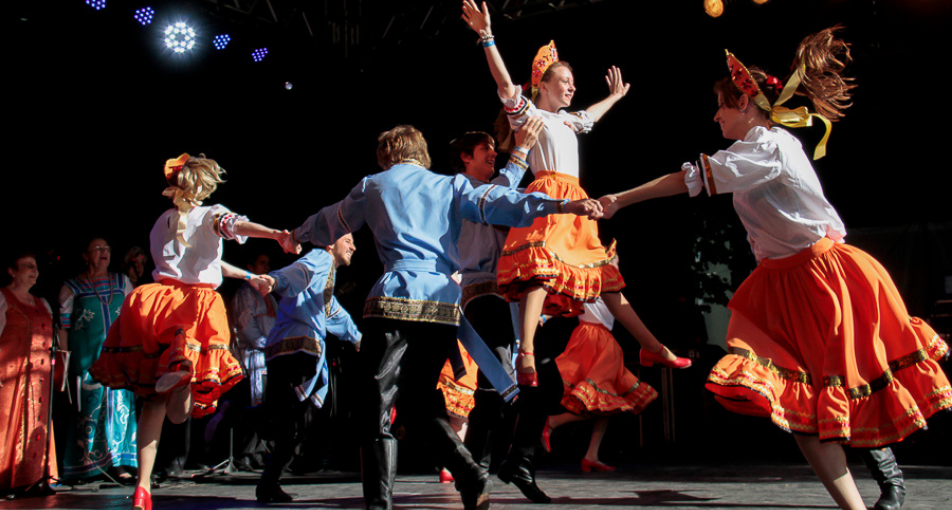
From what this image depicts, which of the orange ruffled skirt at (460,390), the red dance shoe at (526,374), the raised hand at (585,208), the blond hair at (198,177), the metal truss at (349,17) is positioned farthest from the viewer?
the metal truss at (349,17)

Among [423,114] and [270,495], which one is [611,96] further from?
[423,114]

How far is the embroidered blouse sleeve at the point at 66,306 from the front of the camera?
520 cm

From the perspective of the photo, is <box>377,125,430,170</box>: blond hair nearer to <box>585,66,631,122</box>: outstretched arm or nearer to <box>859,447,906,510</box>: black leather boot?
<box>585,66,631,122</box>: outstretched arm

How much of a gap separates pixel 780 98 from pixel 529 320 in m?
1.30

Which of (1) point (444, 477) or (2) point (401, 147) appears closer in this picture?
(2) point (401, 147)

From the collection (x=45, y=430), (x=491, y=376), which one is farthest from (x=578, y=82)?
(x=45, y=430)

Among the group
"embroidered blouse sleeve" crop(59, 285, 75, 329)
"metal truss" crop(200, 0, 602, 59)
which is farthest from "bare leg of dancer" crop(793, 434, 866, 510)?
"embroidered blouse sleeve" crop(59, 285, 75, 329)

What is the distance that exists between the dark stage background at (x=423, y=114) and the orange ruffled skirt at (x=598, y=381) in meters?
1.51

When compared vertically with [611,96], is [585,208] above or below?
below

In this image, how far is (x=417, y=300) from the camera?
253cm

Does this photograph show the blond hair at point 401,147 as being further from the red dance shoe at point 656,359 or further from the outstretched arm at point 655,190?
the red dance shoe at point 656,359

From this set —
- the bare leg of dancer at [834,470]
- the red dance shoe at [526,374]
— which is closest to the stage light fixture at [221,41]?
the red dance shoe at [526,374]

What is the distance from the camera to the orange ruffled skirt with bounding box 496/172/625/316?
9.98 ft

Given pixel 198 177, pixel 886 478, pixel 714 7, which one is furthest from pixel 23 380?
pixel 714 7
